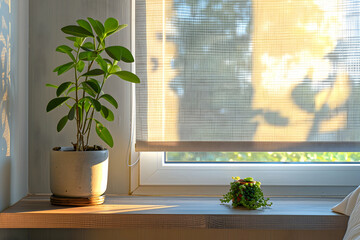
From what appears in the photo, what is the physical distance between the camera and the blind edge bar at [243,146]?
150cm

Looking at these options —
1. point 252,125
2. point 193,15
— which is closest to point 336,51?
point 252,125

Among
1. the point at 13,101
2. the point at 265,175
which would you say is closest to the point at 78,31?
the point at 13,101

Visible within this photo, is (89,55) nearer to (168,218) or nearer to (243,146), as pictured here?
(168,218)

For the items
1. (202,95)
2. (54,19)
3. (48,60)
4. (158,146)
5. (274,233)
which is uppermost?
(54,19)

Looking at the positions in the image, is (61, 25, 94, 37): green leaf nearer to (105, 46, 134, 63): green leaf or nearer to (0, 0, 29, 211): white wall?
(105, 46, 134, 63): green leaf

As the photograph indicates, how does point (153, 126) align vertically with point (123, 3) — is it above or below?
below

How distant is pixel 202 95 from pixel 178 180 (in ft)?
1.02

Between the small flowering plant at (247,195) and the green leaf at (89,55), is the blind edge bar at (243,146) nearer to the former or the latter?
the small flowering plant at (247,195)

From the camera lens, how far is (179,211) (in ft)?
4.03

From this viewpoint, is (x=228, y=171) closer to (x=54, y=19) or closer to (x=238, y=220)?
(x=238, y=220)

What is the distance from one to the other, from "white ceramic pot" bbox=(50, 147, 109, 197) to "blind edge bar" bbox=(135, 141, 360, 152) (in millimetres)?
249

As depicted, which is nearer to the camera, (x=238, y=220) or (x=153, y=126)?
(x=238, y=220)

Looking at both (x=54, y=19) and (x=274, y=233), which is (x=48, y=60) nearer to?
(x=54, y=19)

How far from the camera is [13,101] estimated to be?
134 centimetres
